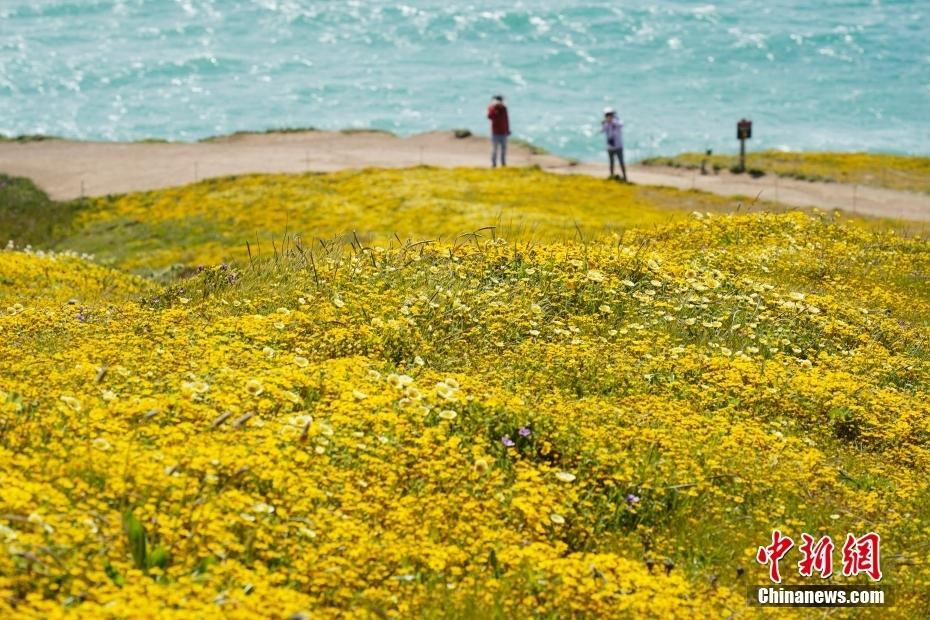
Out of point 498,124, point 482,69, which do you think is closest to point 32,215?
point 498,124

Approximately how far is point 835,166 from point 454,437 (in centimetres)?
3660

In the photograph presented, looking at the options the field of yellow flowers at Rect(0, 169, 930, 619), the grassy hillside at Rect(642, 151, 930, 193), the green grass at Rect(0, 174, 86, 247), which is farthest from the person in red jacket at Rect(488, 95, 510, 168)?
the field of yellow flowers at Rect(0, 169, 930, 619)

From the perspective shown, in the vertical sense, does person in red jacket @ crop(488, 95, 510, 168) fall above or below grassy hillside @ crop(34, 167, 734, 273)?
above

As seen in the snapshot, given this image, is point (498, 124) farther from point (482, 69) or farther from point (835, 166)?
point (482, 69)

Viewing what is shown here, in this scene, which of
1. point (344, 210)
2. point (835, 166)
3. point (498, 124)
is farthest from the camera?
point (835, 166)

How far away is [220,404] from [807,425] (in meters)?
5.68

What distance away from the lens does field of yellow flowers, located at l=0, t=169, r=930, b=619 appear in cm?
705

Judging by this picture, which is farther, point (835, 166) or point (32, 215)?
point (835, 166)

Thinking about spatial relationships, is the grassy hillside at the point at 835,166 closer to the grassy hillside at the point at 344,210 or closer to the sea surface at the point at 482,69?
the grassy hillside at the point at 344,210

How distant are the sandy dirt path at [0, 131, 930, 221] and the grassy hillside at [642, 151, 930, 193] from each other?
1.07 m

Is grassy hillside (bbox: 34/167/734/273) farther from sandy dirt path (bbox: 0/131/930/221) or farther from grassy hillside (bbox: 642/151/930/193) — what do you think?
grassy hillside (bbox: 642/151/930/193)

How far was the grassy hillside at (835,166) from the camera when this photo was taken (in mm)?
38781

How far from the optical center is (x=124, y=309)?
12664 mm

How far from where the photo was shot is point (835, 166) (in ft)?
138
